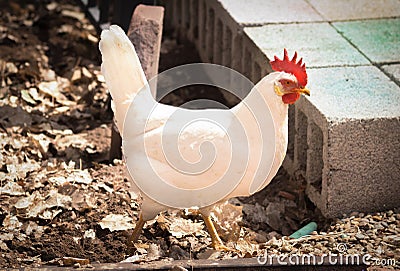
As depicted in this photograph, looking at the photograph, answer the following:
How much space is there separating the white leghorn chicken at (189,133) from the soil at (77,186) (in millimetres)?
306

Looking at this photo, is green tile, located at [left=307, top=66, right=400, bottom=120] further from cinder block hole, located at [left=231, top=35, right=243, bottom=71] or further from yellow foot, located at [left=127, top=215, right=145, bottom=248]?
yellow foot, located at [left=127, top=215, right=145, bottom=248]

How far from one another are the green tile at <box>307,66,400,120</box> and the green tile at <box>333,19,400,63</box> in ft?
0.62

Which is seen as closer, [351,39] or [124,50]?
[124,50]

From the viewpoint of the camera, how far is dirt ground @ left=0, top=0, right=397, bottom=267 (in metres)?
3.65

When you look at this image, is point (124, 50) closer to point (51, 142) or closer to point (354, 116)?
point (354, 116)

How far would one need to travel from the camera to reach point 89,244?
3.66 metres

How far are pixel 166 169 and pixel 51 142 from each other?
1.61 metres

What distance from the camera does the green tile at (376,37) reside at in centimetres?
455

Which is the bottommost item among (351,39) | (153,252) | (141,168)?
(153,252)

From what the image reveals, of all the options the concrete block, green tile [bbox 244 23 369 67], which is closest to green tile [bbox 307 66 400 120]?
the concrete block

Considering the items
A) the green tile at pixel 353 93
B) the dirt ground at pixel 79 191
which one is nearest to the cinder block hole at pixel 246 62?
the dirt ground at pixel 79 191

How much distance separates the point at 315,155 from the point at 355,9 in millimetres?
1516

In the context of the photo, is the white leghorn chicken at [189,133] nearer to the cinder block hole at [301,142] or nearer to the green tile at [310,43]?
the cinder block hole at [301,142]

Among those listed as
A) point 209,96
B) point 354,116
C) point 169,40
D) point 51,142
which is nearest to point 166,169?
point 354,116
